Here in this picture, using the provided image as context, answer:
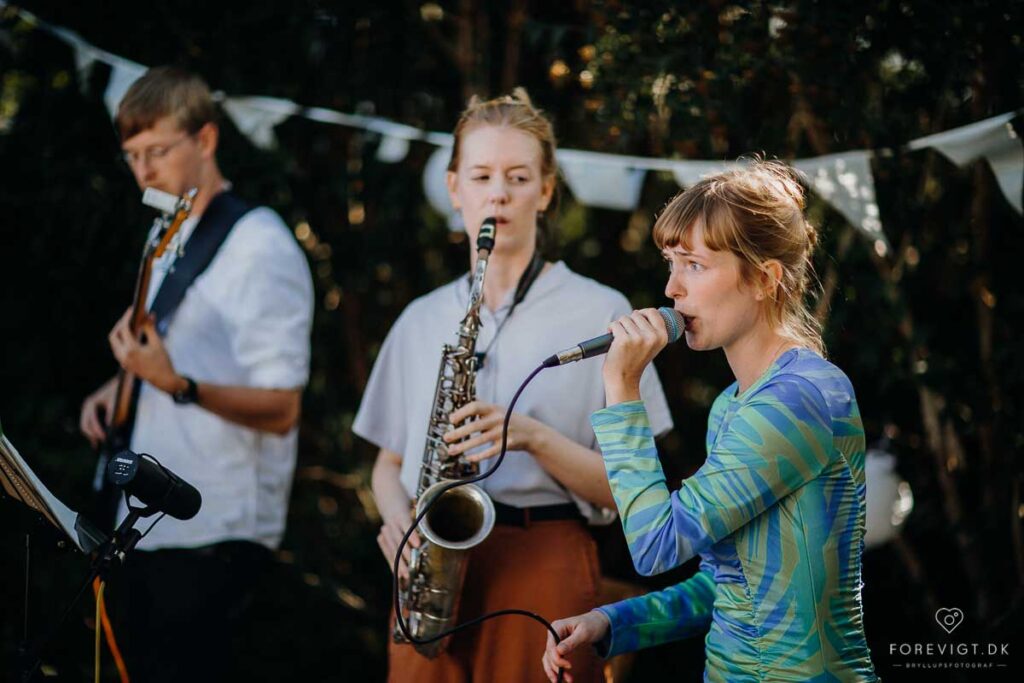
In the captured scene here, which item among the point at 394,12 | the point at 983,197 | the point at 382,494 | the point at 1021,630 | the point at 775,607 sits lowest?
the point at 1021,630

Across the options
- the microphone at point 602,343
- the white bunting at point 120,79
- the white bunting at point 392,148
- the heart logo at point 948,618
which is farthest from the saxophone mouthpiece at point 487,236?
the heart logo at point 948,618

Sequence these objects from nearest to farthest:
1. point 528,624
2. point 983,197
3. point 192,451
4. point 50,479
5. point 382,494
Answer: point 528,624 < point 382,494 < point 192,451 < point 983,197 < point 50,479

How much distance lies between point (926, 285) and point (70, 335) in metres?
3.61

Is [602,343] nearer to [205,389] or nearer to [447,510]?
[447,510]

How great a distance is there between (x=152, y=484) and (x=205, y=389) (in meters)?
0.82

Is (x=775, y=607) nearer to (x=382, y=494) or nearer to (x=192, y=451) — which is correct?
(x=382, y=494)

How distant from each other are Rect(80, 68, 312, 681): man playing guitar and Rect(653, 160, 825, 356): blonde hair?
1.40 meters

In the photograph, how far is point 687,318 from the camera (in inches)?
81.6

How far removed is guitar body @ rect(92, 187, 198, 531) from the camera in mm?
2857

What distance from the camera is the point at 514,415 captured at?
246cm

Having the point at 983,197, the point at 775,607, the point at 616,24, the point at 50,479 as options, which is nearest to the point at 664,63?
the point at 616,24

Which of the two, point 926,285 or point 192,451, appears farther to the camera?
point 926,285

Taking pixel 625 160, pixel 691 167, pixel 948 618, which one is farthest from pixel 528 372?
pixel 948 618

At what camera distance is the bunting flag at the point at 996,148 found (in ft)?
9.91
